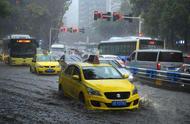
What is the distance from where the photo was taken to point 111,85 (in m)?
13.8

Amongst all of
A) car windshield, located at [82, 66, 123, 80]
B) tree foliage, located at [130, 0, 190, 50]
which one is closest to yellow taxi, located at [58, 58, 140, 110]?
car windshield, located at [82, 66, 123, 80]

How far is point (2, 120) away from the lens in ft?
39.6

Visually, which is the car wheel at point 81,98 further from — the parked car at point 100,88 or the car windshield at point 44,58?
the car windshield at point 44,58

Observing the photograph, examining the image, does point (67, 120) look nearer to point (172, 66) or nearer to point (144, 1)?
point (172, 66)

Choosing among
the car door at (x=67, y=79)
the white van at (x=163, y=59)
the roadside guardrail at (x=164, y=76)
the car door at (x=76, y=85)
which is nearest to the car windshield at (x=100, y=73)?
the car door at (x=76, y=85)

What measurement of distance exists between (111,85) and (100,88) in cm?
45

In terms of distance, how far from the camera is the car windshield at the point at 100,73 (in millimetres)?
14869

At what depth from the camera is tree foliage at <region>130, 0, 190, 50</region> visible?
48594 mm

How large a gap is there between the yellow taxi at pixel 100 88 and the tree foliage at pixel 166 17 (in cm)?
3297

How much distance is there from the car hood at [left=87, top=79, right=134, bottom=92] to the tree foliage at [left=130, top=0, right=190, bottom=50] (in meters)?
33.9

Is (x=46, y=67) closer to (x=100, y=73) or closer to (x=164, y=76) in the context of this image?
(x=164, y=76)

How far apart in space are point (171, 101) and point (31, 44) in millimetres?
27986

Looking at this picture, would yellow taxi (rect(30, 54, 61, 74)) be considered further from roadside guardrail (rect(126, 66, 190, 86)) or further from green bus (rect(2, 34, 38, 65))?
green bus (rect(2, 34, 38, 65))

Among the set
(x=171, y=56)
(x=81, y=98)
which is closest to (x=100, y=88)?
(x=81, y=98)
